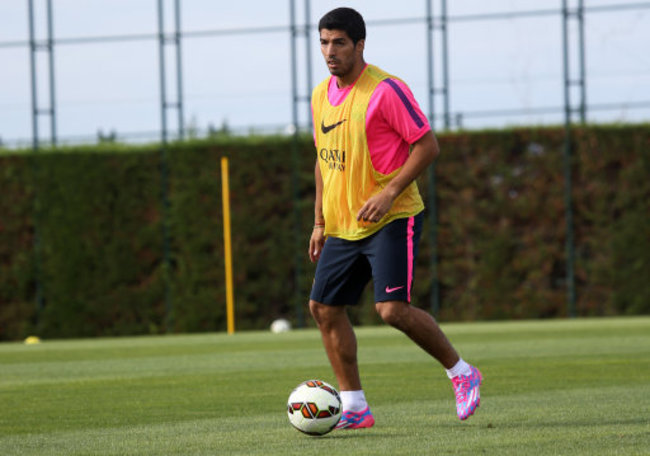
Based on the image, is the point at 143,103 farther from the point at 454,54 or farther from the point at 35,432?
the point at 35,432

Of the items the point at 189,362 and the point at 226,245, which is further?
the point at 226,245

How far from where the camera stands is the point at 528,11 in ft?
77.8

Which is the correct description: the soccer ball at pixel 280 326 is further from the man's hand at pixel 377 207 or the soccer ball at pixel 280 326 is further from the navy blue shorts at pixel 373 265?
the man's hand at pixel 377 207

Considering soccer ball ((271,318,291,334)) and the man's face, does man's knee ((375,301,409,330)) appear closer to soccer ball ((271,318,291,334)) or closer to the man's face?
the man's face

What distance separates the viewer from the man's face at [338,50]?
Result: 20.9ft

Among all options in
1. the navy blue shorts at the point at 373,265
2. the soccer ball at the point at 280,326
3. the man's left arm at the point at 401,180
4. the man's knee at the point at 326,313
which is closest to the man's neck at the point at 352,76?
the man's left arm at the point at 401,180

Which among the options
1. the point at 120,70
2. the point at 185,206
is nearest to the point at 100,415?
the point at 185,206

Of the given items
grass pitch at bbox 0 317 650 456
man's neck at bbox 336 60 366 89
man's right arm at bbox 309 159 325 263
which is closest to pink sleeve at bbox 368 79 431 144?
man's neck at bbox 336 60 366 89

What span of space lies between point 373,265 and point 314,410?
2.80ft

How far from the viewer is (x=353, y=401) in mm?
6516

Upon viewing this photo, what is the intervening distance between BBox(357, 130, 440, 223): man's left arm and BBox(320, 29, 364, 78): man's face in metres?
0.57

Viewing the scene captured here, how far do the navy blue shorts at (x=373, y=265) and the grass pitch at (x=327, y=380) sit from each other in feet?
2.45

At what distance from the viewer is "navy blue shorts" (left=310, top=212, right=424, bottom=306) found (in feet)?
20.8

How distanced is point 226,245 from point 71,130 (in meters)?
5.19
